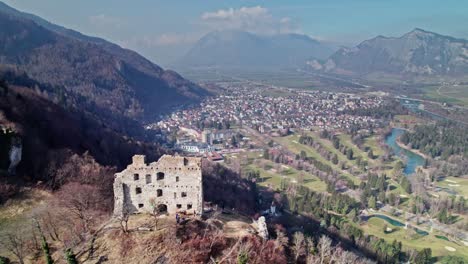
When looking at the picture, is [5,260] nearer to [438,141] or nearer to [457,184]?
[457,184]

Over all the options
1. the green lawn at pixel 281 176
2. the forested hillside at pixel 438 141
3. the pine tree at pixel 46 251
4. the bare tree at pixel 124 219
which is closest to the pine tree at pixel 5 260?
the pine tree at pixel 46 251

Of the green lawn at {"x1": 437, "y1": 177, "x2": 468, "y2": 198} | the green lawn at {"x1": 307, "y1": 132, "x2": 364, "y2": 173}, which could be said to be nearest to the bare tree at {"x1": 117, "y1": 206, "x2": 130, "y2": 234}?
→ the green lawn at {"x1": 437, "y1": 177, "x2": 468, "y2": 198}

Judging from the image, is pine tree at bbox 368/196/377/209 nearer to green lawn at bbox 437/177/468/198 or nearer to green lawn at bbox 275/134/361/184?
green lawn at bbox 275/134/361/184

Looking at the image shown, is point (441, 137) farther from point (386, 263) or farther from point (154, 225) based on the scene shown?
point (154, 225)

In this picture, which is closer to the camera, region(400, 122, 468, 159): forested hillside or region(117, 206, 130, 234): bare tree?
region(117, 206, 130, 234): bare tree

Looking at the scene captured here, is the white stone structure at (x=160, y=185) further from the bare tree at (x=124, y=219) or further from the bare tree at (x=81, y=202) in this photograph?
the bare tree at (x=81, y=202)

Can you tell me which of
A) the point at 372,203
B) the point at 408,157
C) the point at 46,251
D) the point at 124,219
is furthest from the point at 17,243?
the point at 408,157

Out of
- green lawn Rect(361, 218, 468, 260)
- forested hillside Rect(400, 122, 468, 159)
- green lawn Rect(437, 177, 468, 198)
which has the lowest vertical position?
green lawn Rect(361, 218, 468, 260)

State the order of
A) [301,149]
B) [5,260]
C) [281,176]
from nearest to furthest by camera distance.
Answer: [5,260], [281,176], [301,149]

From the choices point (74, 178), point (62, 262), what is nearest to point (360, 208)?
point (74, 178)
